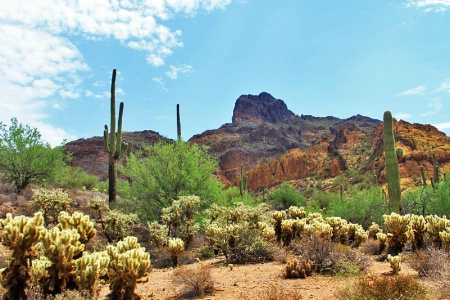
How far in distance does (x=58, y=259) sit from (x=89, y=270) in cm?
43

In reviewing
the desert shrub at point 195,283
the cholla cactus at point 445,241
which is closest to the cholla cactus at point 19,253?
the desert shrub at point 195,283

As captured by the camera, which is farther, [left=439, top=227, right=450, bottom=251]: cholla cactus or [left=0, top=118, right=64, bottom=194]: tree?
[left=0, top=118, right=64, bottom=194]: tree

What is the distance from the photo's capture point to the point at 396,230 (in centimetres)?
923

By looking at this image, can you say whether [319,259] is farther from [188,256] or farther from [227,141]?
[227,141]

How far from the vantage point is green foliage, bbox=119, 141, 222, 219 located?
15.8 meters

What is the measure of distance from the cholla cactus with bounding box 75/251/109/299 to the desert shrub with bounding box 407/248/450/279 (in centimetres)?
584

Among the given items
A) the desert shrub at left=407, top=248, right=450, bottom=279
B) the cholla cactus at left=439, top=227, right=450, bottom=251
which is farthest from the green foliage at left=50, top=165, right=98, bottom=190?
the cholla cactus at left=439, top=227, right=450, bottom=251

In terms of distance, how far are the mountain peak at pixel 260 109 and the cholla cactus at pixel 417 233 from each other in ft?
401

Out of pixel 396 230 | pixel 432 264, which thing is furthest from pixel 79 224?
pixel 396 230

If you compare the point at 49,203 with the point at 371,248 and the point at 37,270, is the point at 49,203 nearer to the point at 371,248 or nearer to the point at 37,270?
the point at 37,270

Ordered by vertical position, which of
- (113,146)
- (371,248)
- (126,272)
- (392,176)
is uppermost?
(113,146)

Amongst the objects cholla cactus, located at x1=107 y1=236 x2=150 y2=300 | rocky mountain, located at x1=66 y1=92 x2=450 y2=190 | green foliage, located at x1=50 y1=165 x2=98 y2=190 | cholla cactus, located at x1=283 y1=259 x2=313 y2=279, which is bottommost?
cholla cactus, located at x1=283 y1=259 x2=313 y2=279

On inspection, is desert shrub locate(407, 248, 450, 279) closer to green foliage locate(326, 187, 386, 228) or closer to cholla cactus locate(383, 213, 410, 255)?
cholla cactus locate(383, 213, 410, 255)

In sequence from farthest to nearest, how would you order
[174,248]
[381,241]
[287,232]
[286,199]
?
[286,199], [287,232], [381,241], [174,248]
